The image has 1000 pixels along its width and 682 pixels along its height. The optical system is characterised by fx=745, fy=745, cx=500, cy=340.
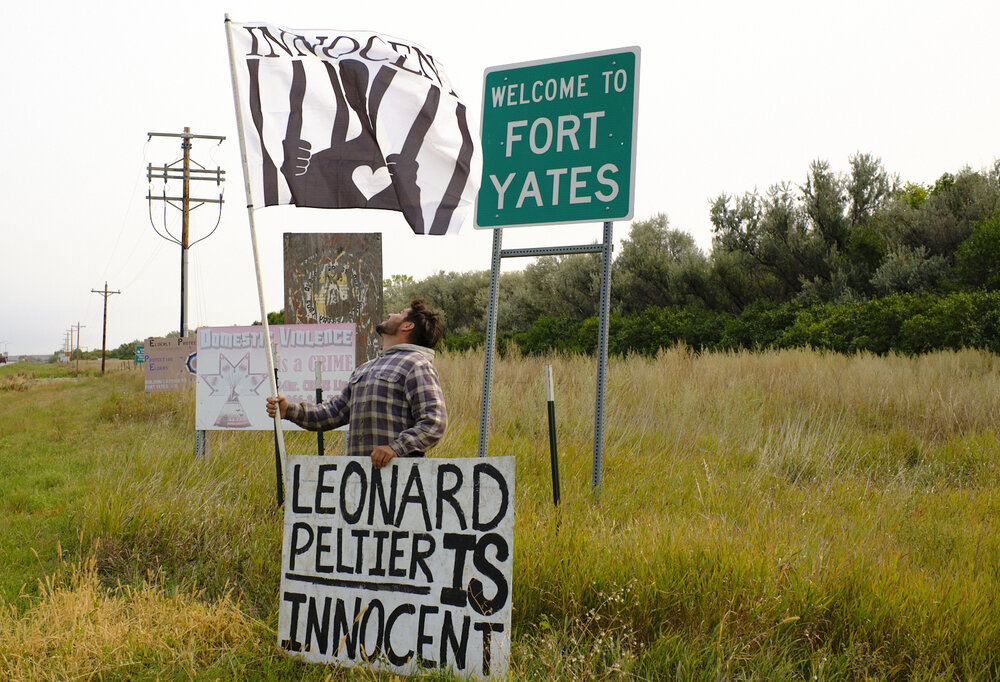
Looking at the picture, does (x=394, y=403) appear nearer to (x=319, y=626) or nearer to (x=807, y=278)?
(x=319, y=626)

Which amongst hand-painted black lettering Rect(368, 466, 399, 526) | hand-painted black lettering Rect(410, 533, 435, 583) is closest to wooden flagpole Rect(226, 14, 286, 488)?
hand-painted black lettering Rect(368, 466, 399, 526)

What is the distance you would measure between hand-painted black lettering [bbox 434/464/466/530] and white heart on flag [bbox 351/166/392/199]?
2170 mm

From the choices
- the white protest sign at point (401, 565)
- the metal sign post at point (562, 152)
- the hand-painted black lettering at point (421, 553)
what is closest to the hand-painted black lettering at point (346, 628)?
the white protest sign at point (401, 565)

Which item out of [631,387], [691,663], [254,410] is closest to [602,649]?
[691,663]

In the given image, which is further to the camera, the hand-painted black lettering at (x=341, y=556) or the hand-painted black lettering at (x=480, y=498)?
the hand-painted black lettering at (x=341, y=556)

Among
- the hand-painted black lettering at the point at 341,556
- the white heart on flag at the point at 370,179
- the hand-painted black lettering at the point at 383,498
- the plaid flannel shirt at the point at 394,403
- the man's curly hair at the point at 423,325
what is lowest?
the hand-painted black lettering at the point at 341,556

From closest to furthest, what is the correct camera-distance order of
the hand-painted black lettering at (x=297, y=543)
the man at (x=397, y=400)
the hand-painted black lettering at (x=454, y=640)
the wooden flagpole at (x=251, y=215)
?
the hand-painted black lettering at (x=454, y=640), the hand-painted black lettering at (x=297, y=543), the man at (x=397, y=400), the wooden flagpole at (x=251, y=215)

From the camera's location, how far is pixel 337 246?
834cm

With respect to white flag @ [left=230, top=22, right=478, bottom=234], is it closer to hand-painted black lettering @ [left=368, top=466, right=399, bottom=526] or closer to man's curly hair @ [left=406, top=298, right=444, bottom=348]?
man's curly hair @ [left=406, top=298, right=444, bottom=348]

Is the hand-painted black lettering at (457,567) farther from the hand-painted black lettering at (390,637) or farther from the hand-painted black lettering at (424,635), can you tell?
the hand-painted black lettering at (390,637)

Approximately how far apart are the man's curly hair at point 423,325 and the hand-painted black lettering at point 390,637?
150 centimetres

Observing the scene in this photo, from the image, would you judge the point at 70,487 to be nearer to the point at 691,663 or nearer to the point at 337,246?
the point at 337,246

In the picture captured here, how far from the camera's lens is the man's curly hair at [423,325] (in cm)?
446

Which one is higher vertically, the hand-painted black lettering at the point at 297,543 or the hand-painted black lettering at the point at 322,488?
the hand-painted black lettering at the point at 322,488
